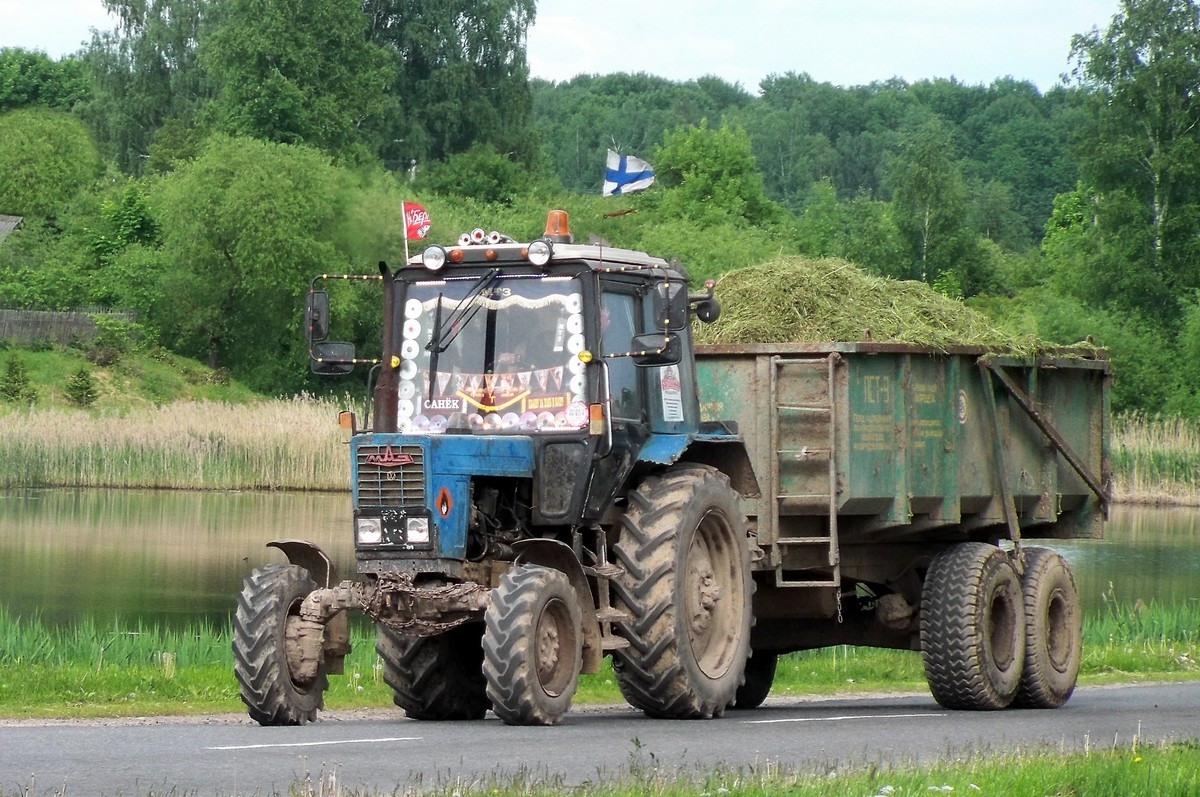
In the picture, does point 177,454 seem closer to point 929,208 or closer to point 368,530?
point 368,530

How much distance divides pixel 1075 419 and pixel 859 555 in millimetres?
2683

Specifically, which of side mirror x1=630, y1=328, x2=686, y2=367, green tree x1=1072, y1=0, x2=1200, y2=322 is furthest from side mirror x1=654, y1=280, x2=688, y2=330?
green tree x1=1072, y1=0, x2=1200, y2=322

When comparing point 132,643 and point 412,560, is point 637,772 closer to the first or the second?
point 412,560

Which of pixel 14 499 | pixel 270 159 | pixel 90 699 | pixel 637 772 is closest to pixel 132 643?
→ pixel 90 699

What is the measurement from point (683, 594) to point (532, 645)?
1297 millimetres

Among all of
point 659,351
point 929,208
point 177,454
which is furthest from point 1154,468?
point 659,351

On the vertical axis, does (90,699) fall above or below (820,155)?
below

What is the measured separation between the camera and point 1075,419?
51.6ft

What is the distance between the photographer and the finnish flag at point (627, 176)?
2178 centimetres

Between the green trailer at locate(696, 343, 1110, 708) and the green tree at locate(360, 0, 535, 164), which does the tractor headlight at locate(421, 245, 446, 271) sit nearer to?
the green trailer at locate(696, 343, 1110, 708)

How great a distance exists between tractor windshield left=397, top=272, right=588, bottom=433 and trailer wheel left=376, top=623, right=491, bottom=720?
4.71 ft

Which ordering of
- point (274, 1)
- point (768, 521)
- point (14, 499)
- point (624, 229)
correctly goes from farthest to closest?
1. point (274, 1)
2. point (624, 229)
3. point (14, 499)
4. point (768, 521)

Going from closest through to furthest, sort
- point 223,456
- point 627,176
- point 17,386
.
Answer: point 627,176
point 223,456
point 17,386

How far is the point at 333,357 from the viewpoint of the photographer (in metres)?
12.0
